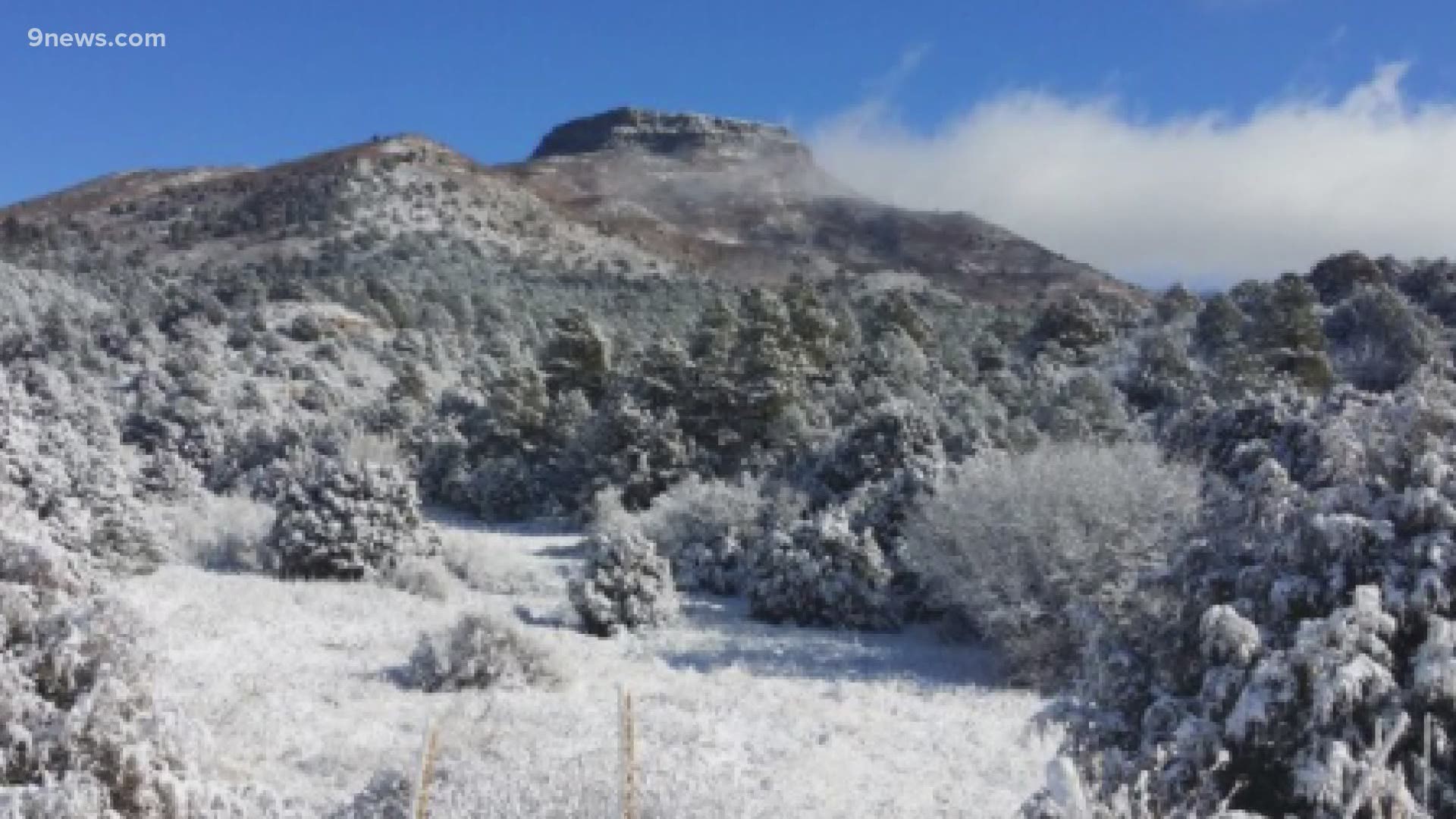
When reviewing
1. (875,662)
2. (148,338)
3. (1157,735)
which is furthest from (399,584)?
(148,338)

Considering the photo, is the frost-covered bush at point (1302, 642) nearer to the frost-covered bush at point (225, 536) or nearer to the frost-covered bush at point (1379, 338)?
the frost-covered bush at point (225, 536)

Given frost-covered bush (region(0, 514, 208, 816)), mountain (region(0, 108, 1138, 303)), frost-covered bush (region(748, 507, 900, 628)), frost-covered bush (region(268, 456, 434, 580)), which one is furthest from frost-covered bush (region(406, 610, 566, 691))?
mountain (region(0, 108, 1138, 303))

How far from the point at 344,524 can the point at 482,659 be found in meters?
7.81

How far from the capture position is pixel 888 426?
2930 centimetres

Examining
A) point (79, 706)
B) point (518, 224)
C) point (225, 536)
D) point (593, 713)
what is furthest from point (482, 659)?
point (518, 224)

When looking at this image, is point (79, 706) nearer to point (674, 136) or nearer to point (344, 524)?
point (344, 524)

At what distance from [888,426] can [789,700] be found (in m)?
15.0

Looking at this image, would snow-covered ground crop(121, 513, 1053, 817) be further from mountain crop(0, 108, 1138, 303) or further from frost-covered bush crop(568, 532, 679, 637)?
mountain crop(0, 108, 1138, 303)

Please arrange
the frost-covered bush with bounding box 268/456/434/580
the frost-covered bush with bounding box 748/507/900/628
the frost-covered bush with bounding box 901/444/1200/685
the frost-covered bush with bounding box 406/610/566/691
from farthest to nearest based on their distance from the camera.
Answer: the frost-covered bush with bounding box 748/507/900/628 < the frost-covered bush with bounding box 268/456/434/580 < the frost-covered bush with bounding box 901/444/1200/685 < the frost-covered bush with bounding box 406/610/566/691

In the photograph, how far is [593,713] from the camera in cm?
1343

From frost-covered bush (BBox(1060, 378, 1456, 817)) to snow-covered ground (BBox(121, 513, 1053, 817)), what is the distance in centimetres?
105

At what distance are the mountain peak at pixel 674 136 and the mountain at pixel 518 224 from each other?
21.7m

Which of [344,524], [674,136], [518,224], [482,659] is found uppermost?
[674,136]

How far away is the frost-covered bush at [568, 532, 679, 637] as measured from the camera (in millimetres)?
19125
